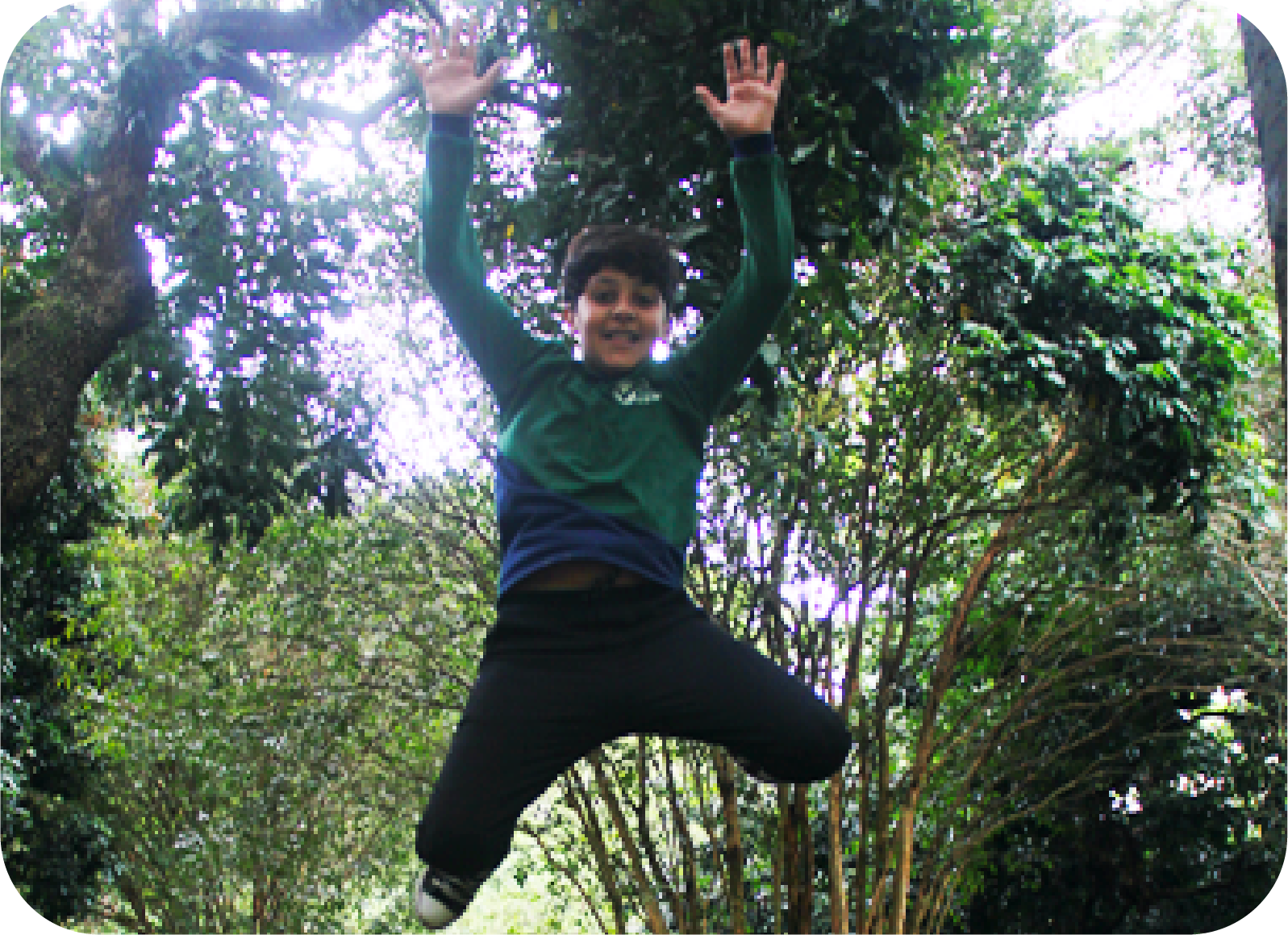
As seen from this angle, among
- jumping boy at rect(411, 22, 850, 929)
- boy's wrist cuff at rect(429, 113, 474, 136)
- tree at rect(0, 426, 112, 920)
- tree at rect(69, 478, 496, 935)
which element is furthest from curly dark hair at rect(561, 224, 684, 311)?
tree at rect(0, 426, 112, 920)

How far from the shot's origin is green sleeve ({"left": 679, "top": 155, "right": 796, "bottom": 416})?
138 cm

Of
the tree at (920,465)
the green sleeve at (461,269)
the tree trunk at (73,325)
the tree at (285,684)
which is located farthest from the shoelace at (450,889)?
the tree at (285,684)

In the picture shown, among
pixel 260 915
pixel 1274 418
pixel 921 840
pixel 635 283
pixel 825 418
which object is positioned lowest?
pixel 260 915

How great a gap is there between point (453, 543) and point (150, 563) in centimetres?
261

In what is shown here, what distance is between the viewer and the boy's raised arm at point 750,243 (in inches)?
54.4

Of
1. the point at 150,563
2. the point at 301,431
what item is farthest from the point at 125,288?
the point at 150,563

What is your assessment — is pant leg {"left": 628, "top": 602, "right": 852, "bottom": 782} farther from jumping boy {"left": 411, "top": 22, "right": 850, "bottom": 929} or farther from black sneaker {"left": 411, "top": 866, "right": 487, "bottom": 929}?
black sneaker {"left": 411, "top": 866, "right": 487, "bottom": 929}

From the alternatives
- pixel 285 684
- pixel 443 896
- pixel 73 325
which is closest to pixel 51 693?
pixel 285 684

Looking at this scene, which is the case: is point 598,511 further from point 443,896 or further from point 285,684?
point 285,684

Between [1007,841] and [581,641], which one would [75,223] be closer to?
[581,641]

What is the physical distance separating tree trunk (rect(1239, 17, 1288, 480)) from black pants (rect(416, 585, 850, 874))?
899 millimetres

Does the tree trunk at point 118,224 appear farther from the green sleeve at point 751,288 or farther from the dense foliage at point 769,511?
the green sleeve at point 751,288

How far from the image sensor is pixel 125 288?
9.59ft

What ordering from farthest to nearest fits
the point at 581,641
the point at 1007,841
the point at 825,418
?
the point at 1007,841 < the point at 825,418 < the point at 581,641
